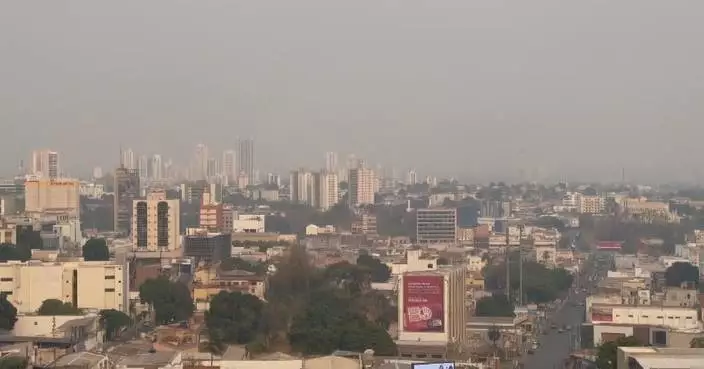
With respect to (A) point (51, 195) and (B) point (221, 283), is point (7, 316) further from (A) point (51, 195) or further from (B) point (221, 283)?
(A) point (51, 195)

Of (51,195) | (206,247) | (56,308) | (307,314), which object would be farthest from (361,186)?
(307,314)

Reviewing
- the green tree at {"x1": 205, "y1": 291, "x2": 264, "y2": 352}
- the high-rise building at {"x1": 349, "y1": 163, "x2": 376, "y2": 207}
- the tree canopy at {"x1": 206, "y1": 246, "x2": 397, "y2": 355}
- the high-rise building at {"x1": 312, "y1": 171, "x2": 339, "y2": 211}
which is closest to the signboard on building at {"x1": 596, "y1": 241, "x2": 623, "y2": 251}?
the high-rise building at {"x1": 349, "y1": 163, "x2": 376, "y2": 207}

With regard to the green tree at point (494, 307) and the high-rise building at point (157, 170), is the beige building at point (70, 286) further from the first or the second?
the high-rise building at point (157, 170)

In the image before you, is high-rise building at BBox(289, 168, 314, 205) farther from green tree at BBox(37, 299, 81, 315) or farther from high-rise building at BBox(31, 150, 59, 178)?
green tree at BBox(37, 299, 81, 315)

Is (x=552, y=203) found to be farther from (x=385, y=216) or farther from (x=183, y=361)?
(x=183, y=361)

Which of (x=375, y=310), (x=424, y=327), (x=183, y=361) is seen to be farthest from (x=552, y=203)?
(x=183, y=361)
